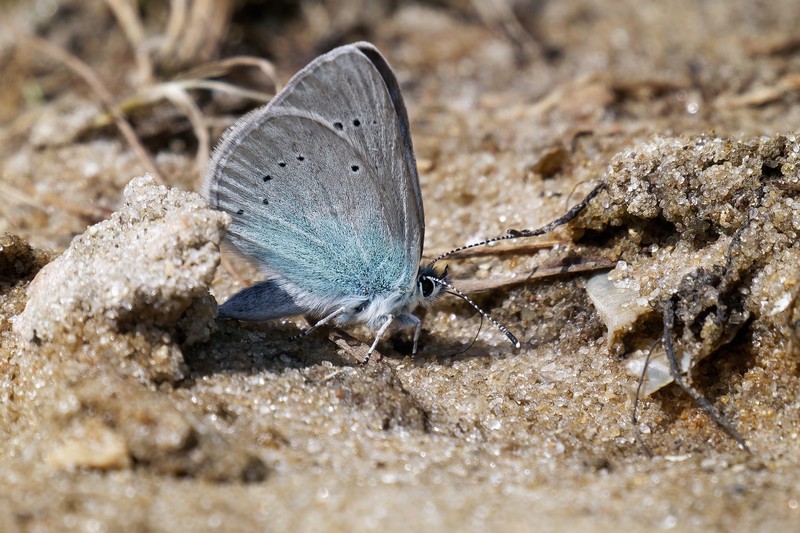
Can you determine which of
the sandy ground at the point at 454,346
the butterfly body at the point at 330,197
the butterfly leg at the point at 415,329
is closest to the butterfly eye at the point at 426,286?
the butterfly body at the point at 330,197

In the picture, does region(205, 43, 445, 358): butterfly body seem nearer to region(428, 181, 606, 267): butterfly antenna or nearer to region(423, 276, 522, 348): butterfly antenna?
region(423, 276, 522, 348): butterfly antenna

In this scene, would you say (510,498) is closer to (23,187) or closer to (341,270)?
(341,270)

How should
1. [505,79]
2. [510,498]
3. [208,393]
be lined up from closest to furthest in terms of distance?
[510,498], [208,393], [505,79]

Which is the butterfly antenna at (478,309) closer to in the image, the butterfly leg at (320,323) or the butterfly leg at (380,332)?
the butterfly leg at (380,332)

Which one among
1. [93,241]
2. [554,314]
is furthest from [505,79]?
[93,241]

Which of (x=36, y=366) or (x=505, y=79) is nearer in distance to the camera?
(x=36, y=366)

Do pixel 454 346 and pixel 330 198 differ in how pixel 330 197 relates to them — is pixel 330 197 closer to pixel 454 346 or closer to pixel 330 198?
pixel 330 198

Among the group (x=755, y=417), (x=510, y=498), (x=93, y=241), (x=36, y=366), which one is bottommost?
(x=755, y=417)
